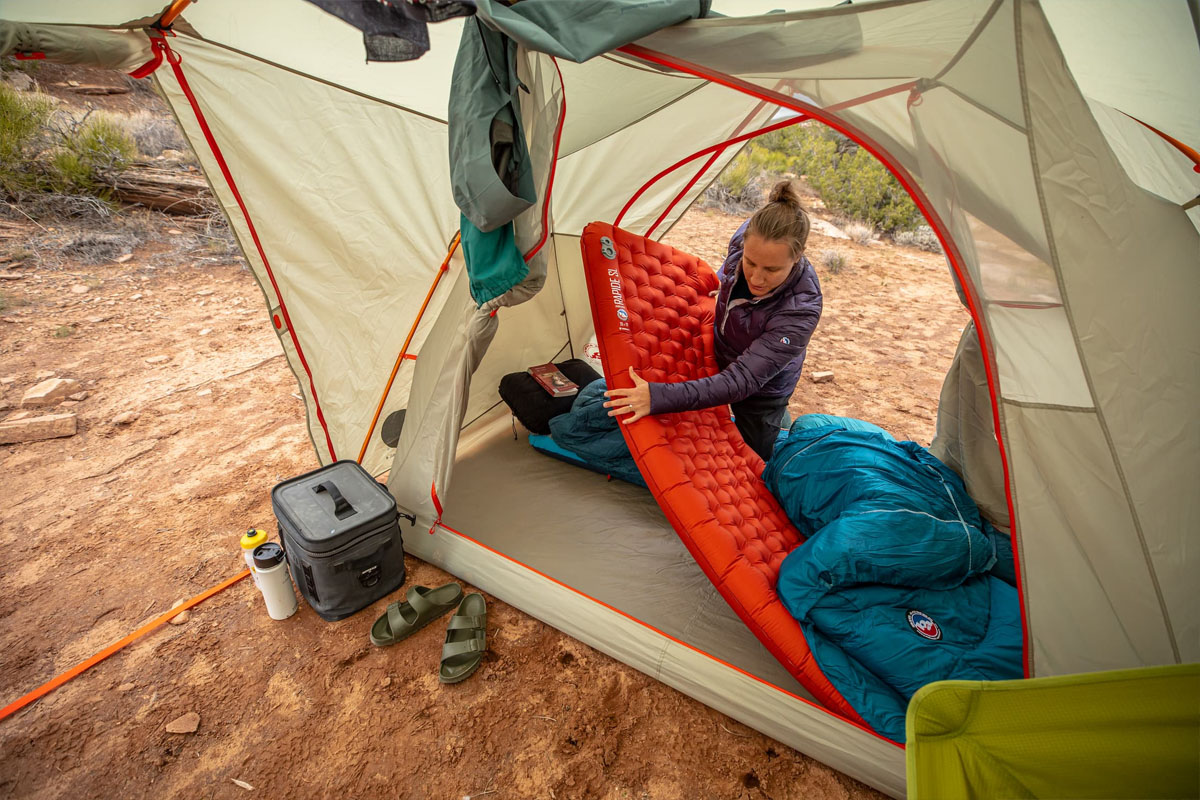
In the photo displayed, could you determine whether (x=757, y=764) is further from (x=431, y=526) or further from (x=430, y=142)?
(x=430, y=142)

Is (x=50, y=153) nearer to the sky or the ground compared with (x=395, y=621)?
nearer to the sky

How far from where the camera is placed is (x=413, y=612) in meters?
2.18

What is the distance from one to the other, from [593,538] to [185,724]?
146 centimetres

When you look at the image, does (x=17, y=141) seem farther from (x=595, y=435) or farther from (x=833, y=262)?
(x=833, y=262)

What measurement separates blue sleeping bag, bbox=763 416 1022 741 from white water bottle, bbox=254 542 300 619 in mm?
1703

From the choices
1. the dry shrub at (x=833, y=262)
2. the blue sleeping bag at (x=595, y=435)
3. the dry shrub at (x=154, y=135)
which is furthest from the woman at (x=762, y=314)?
the dry shrub at (x=154, y=135)

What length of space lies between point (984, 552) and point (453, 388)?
189 cm

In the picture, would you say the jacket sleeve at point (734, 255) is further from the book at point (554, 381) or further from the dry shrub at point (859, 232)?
the dry shrub at point (859, 232)

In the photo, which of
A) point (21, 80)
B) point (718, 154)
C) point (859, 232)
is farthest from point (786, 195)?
point (21, 80)

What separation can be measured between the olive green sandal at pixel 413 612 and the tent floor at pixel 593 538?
0.26 meters

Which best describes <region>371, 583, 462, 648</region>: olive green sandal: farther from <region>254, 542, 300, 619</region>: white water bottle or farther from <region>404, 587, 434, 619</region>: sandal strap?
<region>254, 542, 300, 619</region>: white water bottle

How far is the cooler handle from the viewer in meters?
2.17

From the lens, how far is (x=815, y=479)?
2260 millimetres

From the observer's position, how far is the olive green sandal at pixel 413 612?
2.13 meters
